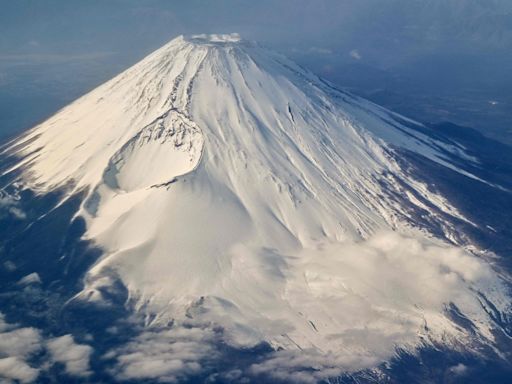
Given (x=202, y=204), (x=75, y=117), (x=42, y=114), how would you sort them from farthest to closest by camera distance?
(x=42, y=114) → (x=75, y=117) → (x=202, y=204)

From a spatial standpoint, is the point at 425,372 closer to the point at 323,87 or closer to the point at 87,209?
the point at 87,209

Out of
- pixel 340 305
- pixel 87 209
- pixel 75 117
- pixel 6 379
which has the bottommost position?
pixel 6 379

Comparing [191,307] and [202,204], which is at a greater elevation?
[202,204]

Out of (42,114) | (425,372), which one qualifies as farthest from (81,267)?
(42,114)

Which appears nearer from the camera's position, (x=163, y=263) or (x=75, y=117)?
(x=163, y=263)

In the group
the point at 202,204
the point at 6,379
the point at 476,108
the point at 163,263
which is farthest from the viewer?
the point at 476,108

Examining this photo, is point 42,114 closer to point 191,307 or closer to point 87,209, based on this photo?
point 87,209

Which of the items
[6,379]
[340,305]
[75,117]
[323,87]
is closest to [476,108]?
[323,87]
